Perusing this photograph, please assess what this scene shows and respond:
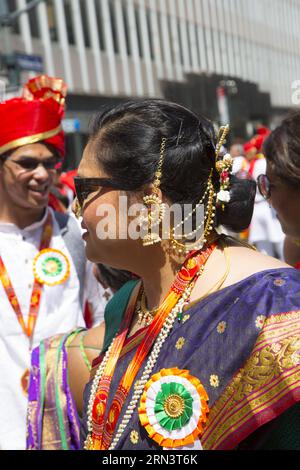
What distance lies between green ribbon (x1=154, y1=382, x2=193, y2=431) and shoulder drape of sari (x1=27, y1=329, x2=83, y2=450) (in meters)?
0.64

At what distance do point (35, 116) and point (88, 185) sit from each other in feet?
5.48

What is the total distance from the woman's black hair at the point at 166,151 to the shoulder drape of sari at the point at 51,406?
80 cm

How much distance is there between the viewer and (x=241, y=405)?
1502 millimetres

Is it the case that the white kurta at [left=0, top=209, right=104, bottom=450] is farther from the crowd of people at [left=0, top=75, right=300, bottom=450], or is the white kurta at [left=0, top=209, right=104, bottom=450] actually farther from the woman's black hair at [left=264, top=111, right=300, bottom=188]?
the woman's black hair at [left=264, top=111, right=300, bottom=188]

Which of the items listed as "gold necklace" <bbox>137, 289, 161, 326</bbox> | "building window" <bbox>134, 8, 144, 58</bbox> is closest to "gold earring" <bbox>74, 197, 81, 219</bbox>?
"gold necklace" <bbox>137, 289, 161, 326</bbox>

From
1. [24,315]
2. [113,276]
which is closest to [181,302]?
[113,276]

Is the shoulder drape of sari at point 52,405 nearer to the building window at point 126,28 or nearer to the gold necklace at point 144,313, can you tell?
the gold necklace at point 144,313

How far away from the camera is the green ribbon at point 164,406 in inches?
62.0

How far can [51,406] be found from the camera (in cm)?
219

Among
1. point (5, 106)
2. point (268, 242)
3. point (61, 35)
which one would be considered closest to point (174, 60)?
point (61, 35)

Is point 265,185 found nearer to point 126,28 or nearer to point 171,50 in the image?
point 126,28

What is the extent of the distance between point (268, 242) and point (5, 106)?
322 centimetres

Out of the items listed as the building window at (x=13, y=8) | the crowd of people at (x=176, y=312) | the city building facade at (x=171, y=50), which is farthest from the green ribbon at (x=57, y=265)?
the building window at (x=13, y=8)

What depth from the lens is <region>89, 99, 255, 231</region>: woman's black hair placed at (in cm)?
171
